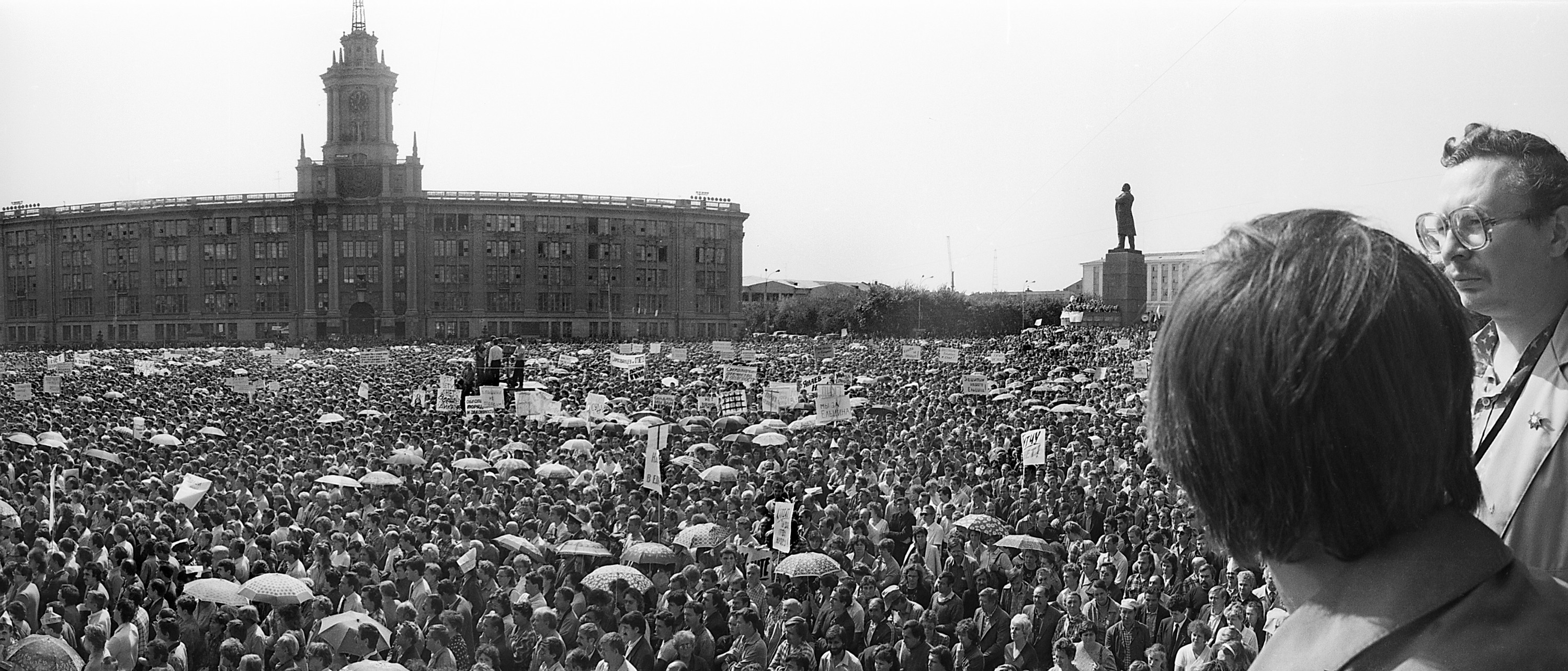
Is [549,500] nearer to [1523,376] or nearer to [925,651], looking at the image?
[925,651]

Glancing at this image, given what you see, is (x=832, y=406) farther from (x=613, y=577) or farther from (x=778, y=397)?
(x=613, y=577)

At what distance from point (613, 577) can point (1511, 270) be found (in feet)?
27.4

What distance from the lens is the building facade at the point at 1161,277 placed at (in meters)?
1.24

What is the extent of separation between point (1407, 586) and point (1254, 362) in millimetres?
219

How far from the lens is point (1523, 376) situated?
1.82m

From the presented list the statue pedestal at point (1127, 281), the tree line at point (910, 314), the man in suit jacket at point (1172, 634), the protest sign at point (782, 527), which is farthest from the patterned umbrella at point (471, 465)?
the tree line at point (910, 314)

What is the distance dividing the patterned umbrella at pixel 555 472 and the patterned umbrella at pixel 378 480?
69.3 inches

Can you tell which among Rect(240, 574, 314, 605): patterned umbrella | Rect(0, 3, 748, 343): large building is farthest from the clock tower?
Rect(240, 574, 314, 605): patterned umbrella

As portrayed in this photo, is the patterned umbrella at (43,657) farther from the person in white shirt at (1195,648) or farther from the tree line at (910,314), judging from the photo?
the tree line at (910,314)

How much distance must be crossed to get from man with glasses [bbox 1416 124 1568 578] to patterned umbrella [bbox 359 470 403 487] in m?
14.8

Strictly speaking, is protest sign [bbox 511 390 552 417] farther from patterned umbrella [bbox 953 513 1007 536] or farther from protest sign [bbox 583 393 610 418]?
patterned umbrella [bbox 953 513 1007 536]

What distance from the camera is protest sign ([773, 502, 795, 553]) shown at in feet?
36.3

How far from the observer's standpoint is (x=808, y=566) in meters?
10.1

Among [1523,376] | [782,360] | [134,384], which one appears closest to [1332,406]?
[1523,376]
